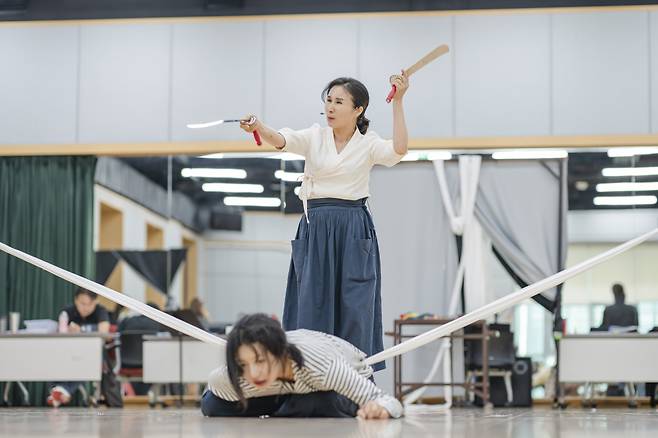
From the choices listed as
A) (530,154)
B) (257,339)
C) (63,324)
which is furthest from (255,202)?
(257,339)

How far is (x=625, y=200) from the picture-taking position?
9273 mm

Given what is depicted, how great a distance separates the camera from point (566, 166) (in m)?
9.35

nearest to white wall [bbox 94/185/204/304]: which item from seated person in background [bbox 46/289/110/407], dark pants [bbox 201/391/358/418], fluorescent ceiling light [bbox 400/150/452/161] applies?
seated person in background [bbox 46/289/110/407]

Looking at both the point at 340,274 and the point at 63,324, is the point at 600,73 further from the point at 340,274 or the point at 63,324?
the point at 340,274

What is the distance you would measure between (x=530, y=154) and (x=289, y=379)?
6.23 meters

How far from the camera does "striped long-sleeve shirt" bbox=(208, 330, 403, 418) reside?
11.2ft

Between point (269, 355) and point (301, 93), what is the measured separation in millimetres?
6463

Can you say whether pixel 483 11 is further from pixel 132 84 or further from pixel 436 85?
pixel 132 84

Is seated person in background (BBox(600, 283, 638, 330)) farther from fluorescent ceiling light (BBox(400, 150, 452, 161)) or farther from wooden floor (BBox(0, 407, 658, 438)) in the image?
wooden floor (BBox(0, 407, 658, 438))

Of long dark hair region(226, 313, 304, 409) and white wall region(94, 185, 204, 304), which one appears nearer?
long dark hair region(226, 313, 304, 409)

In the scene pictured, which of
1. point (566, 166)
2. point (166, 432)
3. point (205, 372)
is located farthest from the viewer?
point (566, 166)

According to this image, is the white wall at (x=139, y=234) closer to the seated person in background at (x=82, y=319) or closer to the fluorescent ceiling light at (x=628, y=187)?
the seated person in background at (x=82, y=319)

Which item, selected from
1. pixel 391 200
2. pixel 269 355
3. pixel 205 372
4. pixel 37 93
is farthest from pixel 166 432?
pixel 37 93

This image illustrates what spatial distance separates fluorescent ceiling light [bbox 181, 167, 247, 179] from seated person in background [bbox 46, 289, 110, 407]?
1.39 metres
